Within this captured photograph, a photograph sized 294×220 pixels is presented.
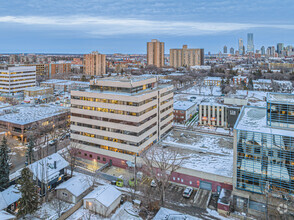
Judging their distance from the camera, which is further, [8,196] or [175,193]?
[175,193]

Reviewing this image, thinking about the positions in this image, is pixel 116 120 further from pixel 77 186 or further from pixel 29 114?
pixel 29 114

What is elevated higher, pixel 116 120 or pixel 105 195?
pixel 116 120

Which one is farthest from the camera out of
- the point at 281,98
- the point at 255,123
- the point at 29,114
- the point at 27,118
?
the point at 29,114

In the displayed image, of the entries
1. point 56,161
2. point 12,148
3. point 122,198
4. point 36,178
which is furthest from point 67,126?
point 122,198

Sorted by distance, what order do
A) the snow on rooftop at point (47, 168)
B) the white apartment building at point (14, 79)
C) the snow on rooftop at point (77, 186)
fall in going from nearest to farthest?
the snow on rooftop at point (77, 186), the snow on rooftop at point (47, 168), the white apartment building at point (14, 79)

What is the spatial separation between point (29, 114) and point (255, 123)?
53.2 meters

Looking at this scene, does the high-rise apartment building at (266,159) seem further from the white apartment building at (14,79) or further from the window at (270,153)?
the white apartment building at (14,79)

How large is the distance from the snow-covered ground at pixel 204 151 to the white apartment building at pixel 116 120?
180 inches

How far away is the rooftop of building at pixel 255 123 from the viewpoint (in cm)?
2634

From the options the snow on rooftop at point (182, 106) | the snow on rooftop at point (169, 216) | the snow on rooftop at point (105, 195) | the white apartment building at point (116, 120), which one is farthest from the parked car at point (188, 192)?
the snow on rooftop at point (182, 106)

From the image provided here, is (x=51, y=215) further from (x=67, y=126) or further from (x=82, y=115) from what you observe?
(x=67, y=126)

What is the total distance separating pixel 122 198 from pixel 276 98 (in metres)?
24.4

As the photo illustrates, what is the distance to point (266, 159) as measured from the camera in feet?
85.3

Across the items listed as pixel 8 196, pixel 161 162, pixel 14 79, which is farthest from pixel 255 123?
pixel 14 79
